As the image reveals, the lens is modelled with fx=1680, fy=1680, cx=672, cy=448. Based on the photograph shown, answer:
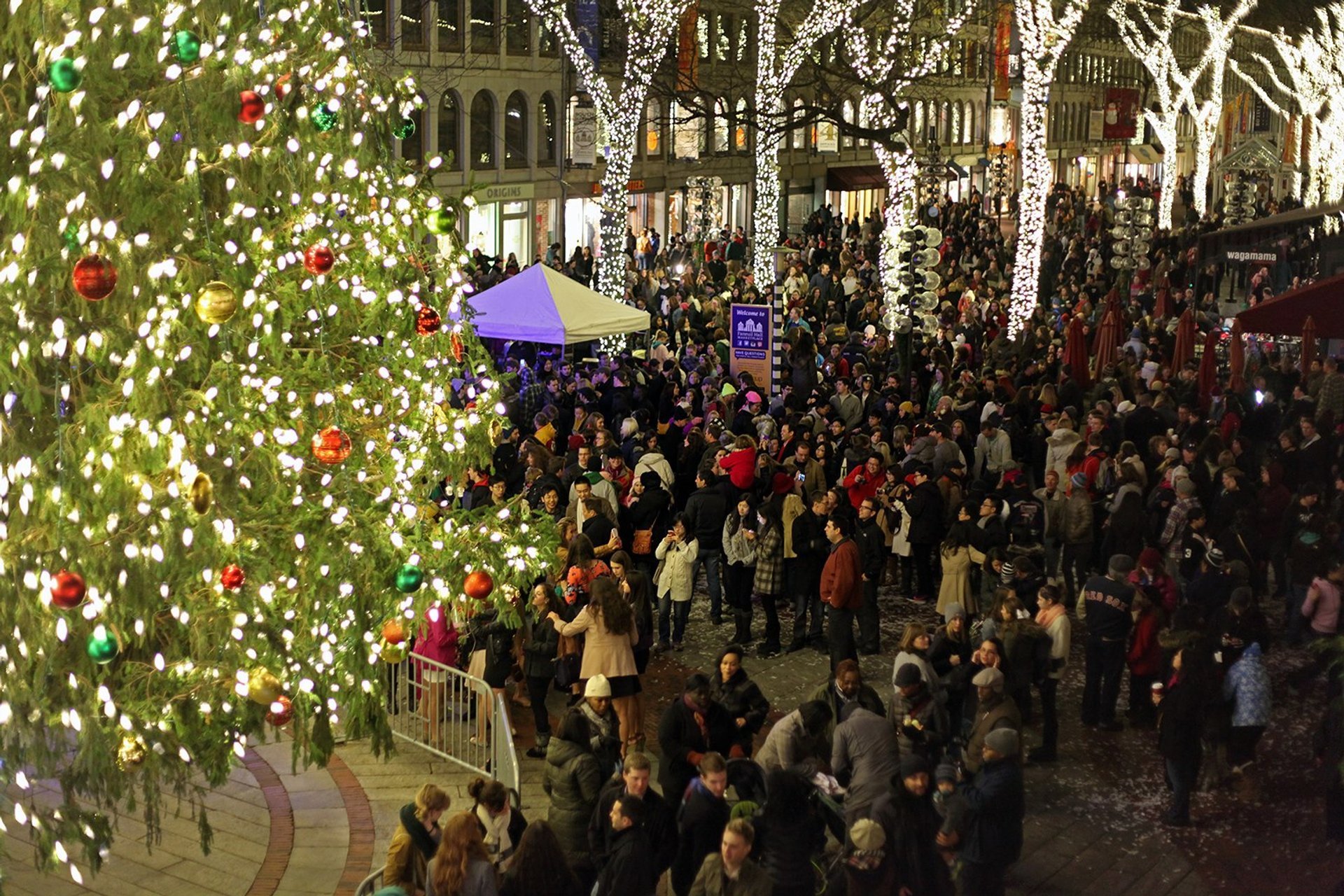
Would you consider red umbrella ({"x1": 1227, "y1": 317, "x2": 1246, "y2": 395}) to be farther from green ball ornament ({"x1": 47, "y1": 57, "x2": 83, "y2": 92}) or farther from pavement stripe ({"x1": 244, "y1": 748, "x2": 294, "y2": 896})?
green ball ornament ({"x1": 47, "y1": 57, "x2": 83, "y2": 92})

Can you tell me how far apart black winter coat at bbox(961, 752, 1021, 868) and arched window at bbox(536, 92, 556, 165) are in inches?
1517

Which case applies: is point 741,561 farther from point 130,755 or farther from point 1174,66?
point 1174,66

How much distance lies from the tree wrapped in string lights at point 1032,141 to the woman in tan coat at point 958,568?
626 inches

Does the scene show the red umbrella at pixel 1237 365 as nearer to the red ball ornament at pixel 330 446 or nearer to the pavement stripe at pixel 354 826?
the pavement stripe at pixel 354 826

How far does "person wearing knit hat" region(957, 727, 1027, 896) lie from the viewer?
942 centimetres

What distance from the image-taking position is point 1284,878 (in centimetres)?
1046

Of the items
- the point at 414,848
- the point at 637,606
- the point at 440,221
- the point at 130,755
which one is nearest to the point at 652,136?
the point at 637,606

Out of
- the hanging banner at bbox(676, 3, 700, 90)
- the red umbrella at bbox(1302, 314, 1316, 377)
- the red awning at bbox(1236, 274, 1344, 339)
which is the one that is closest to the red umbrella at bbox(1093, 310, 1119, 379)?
the red umbrella at bbox(1302, 314, 1316, 377)

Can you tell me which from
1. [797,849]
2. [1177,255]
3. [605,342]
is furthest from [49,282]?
[1177,255]

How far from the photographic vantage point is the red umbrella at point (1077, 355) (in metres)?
24.7

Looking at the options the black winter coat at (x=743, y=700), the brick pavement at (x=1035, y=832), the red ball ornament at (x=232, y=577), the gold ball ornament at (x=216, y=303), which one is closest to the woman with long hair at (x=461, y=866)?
the red ball ornament at (x=232, y=577)

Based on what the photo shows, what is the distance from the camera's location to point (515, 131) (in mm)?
45844

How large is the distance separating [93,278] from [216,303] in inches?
29.3

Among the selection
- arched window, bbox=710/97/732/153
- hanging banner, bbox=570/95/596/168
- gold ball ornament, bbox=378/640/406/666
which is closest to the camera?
gold ball ornament, bbox=378/640/406/666
